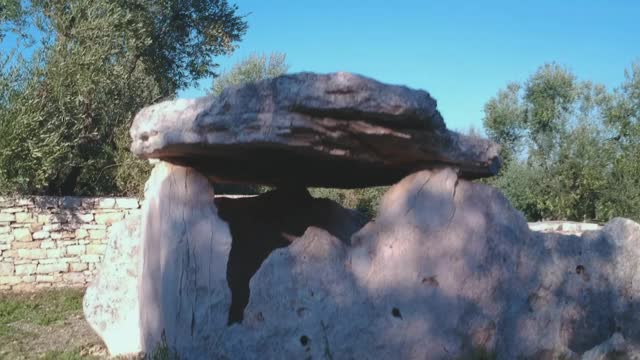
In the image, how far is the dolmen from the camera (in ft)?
17.8

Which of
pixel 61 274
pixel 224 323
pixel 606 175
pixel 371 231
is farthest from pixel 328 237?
pixel 606 175

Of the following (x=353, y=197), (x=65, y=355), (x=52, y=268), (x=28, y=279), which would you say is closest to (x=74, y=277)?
(x=52, y=268)

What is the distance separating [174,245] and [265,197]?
100 inches

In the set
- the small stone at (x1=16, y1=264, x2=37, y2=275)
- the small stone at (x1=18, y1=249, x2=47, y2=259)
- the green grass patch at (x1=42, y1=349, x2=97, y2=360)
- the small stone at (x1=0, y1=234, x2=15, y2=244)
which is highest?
the small stone at (x1=0, y1=234, x2=15, y2=244)

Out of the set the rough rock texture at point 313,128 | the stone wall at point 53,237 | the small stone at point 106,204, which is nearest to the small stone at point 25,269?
the stone wall at point 53,237

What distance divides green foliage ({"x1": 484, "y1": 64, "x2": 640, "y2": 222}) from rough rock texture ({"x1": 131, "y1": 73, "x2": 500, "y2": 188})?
13.8 meters

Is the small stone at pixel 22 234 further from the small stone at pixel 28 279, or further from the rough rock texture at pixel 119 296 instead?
the rough rock texture at pixel 119 296

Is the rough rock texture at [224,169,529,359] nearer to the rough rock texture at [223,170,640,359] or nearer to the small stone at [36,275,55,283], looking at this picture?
the rough rock texture at [223,170,640,359]

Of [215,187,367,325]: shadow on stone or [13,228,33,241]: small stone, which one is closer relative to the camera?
[215,187,367,325]: shadow on stone

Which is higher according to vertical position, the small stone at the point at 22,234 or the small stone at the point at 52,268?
the small stone at the point at 22,234

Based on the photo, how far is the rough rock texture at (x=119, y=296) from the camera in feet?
22.7

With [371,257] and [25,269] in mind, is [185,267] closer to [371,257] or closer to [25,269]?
[371,257]

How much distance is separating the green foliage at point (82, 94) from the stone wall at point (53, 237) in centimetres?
55

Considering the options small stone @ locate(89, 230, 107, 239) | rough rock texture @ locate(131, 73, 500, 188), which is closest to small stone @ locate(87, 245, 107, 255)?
small stone @ locate(89, 230, 107, 239)
